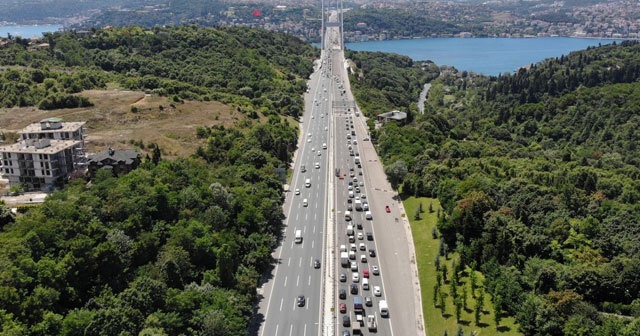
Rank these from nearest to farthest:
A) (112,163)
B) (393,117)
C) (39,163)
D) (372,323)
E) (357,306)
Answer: (372,323), (357,306), (39,163), (112,163), (393,117)

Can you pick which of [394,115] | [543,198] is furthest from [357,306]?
[394,115]

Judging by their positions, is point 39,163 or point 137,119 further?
point 137,119

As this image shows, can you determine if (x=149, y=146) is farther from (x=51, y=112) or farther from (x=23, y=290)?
(x=23, y=290)

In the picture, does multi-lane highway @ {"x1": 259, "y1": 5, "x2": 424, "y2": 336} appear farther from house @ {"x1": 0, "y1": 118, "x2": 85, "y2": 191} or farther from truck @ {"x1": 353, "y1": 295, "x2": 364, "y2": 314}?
house @ {"x1": 0, "y1": 118, "x2": 85, "y2": 191}

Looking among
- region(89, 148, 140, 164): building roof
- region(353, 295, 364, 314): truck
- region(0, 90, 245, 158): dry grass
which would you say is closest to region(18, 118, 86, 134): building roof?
region(0, 90, 245, 158): dry grass

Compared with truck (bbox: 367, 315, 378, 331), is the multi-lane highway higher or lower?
higher

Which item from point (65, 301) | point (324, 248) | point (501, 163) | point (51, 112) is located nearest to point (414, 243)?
point (324, 248)

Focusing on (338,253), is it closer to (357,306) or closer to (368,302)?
(368,302)
